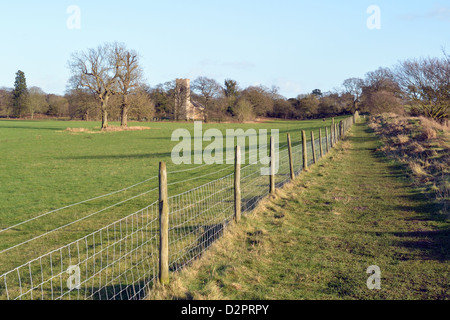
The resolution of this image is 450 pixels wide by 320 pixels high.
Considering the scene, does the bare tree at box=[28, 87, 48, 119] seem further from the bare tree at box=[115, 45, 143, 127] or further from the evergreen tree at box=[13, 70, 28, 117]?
the bare tree at box=[115, 45, 143, 127]

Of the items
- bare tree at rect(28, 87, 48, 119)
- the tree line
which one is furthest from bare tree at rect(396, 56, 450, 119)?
bare tree at rect(28, 87, 48, 119)

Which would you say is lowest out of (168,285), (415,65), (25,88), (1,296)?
(1,296)

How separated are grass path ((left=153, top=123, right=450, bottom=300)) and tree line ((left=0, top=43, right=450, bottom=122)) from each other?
92.9 ft

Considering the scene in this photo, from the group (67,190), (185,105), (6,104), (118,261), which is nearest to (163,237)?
(118,261)

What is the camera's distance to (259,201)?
8633 mm

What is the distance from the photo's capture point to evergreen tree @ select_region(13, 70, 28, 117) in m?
89.6

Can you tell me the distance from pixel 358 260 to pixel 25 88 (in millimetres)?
101695

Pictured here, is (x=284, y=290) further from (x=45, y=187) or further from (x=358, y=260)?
(x=45, y=187)

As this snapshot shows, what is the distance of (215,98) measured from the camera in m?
89.8

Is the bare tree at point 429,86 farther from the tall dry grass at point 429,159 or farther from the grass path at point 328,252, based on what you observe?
the grass path at point 328,252

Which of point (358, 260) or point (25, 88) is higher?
point (25, 88)

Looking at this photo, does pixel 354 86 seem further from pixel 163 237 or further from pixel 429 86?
pixel 163 237

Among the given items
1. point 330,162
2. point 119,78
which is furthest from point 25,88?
point 330,162

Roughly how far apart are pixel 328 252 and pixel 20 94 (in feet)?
330
